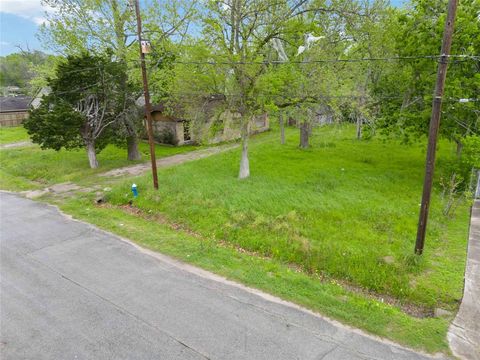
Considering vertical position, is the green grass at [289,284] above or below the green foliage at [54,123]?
below

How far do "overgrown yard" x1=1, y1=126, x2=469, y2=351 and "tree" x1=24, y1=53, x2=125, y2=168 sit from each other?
79.1 inches

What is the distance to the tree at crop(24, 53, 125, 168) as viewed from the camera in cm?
1480

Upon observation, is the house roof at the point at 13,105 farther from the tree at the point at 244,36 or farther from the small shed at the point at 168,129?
the tree at the point at 244,36

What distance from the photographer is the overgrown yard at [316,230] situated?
19.8 feet

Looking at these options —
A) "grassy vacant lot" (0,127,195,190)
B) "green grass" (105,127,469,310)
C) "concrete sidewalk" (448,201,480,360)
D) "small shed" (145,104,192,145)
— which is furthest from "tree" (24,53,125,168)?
"concrete sidewalk" (448,201,480,360)

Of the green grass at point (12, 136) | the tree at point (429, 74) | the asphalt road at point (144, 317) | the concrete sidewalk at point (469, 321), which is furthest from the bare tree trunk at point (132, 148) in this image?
the concrete sidewalk at point (469, 321)

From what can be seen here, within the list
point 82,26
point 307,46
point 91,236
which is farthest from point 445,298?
point 82,26

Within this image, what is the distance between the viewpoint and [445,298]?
597 centimetres

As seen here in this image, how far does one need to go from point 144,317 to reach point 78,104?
13.8 meters

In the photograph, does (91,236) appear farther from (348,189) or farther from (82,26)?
(82,26)

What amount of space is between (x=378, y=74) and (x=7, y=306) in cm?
1771

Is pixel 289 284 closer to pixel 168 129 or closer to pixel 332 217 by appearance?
pixel 332 217

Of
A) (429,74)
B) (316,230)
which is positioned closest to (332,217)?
(316,230)

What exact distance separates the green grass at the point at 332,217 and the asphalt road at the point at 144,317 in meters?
1.86
